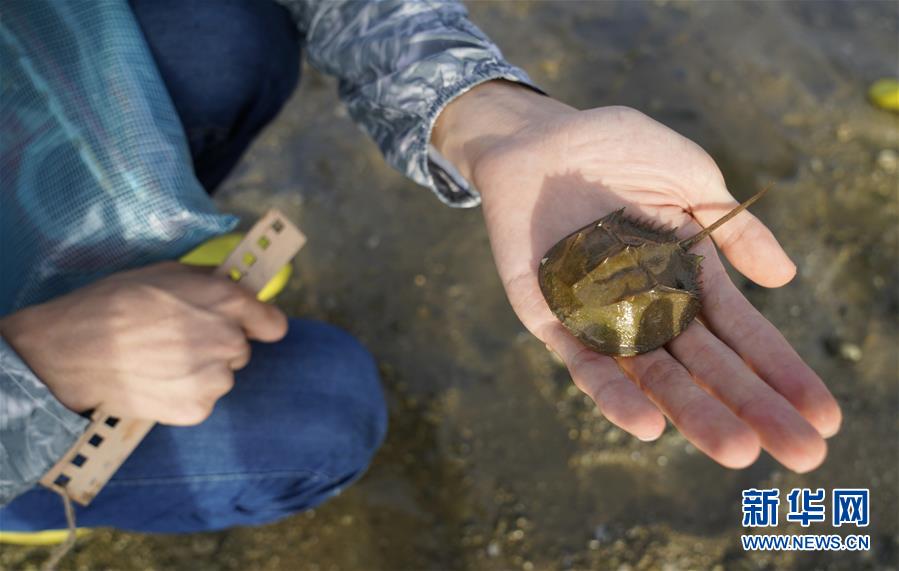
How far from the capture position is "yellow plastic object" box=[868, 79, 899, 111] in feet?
12.3

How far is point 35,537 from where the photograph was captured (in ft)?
8.09

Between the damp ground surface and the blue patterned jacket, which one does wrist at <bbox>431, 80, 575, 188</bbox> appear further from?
the damp ground surface

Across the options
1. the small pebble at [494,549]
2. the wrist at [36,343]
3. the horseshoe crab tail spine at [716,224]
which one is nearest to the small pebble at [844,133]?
the horseshoe crab tail spine at [716,224]

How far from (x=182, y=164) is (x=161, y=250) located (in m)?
0.28

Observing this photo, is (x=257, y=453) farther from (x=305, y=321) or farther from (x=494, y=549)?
(x=494, y=549)

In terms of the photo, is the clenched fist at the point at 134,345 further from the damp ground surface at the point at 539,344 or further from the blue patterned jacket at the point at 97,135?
the damp ground surface at the point at 539,344

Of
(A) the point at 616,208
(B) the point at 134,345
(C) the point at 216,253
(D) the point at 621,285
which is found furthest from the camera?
(C) the point at 216,253

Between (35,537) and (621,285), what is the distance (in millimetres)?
2283

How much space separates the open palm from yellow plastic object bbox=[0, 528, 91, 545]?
5.89ft

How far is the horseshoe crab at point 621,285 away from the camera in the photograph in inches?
75.9

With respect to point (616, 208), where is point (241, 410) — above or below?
below

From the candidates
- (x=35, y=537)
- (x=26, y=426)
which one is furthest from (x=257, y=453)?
(x=35, y=537)

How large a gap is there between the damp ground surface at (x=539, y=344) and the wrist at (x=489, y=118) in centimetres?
113

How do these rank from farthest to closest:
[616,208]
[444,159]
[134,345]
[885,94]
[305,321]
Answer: [885,94] < [305,321] < [444,159] < [616,208] < [134,345]
